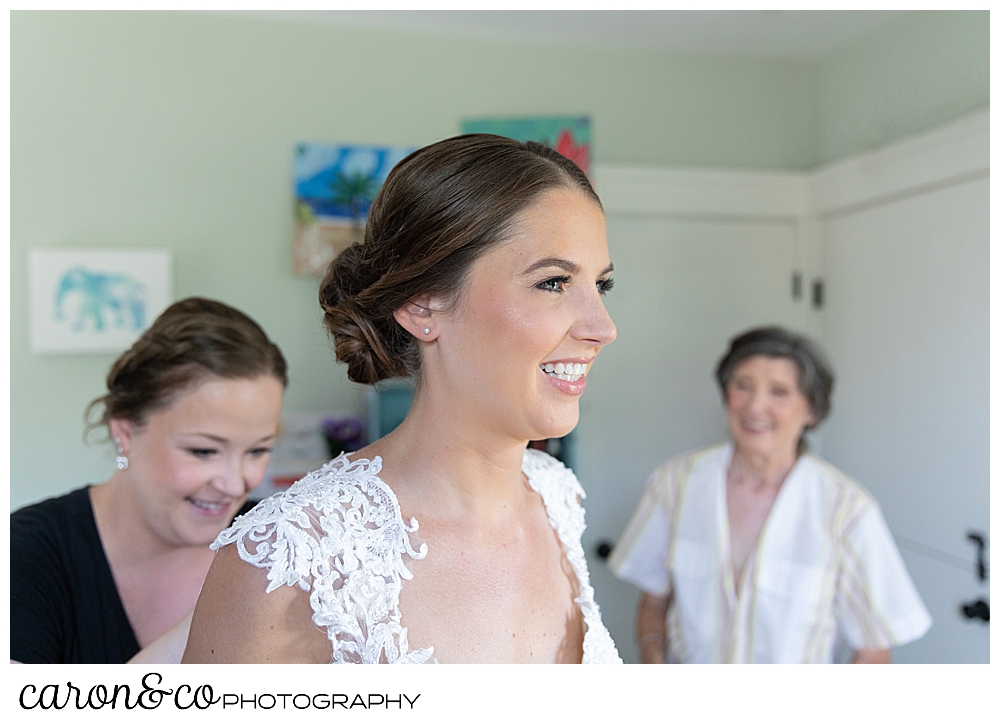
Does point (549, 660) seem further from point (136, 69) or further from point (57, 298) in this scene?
point (136, 69)

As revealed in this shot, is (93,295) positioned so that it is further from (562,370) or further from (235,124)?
(562,370)

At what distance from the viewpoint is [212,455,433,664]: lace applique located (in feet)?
2.32

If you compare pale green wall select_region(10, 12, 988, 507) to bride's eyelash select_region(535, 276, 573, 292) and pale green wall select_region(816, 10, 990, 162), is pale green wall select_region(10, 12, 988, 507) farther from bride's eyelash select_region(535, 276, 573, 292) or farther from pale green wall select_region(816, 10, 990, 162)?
bride's eyelash select_region(535, 276, 573, 292)

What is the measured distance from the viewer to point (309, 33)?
200 cm

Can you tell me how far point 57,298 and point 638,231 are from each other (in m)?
1.52

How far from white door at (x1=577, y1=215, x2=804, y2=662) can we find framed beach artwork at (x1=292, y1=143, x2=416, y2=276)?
690 mm

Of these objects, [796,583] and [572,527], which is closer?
[572,527]

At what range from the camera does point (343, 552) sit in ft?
2.42

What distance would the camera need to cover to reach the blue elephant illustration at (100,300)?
6.14 feet

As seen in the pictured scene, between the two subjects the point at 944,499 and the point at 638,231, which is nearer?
the point at 944,499

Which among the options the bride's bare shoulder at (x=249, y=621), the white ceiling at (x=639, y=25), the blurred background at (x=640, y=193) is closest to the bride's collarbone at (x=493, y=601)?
the bride's bare shoulder at (x=249, y=621)

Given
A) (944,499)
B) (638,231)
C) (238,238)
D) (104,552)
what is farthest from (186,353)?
(944,499)

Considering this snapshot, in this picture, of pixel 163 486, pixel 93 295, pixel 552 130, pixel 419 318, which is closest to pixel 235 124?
pixel 93 295

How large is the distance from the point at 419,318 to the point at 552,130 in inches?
55.9
